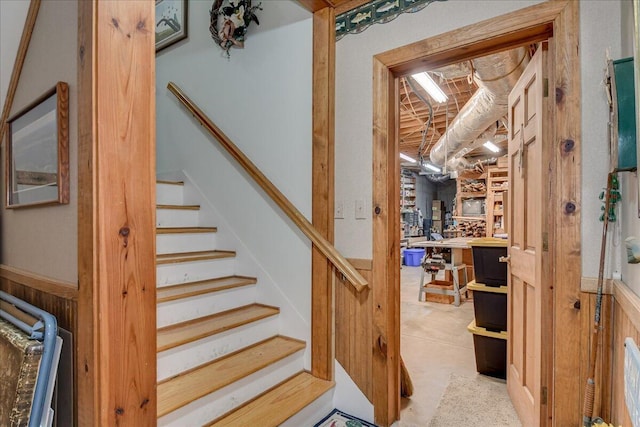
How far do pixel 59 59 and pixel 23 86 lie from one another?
0.50 meters

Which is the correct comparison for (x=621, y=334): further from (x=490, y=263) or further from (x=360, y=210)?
(x=490, y=263)

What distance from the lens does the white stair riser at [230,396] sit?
4.93 ft

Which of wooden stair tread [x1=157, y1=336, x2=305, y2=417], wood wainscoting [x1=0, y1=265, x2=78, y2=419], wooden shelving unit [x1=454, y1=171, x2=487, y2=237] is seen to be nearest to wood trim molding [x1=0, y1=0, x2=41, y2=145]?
wood wainscoting [x1=0, y1=265, x2=78, y2=419]

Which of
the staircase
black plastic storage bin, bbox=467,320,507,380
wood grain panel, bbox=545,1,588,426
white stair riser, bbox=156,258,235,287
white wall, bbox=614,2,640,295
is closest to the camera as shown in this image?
white wall, bbox=614,2,640,295

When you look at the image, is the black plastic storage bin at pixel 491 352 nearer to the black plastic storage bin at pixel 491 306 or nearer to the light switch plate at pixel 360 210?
the black plastic storage bin at pixel 491 306

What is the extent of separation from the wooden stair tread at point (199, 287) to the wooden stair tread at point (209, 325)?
158 mm

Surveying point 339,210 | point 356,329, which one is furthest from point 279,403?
point 339,210

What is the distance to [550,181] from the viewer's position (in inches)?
58.1

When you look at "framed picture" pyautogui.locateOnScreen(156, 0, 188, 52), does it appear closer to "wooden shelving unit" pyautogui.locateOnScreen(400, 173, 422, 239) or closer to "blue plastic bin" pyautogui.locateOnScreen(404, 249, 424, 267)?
"blue plastic bin" pyautogui.locateOnScreen(404, 249, 424, 267)

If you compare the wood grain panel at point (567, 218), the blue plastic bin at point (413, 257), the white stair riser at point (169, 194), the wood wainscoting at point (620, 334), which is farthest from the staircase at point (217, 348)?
the blue plastic bin at point (413, 257)

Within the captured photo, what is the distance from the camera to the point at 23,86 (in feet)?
5.00

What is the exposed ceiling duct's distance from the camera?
235 cm

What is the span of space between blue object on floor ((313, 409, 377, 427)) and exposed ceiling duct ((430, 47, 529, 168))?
234cm

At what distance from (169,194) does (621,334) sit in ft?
10.1
